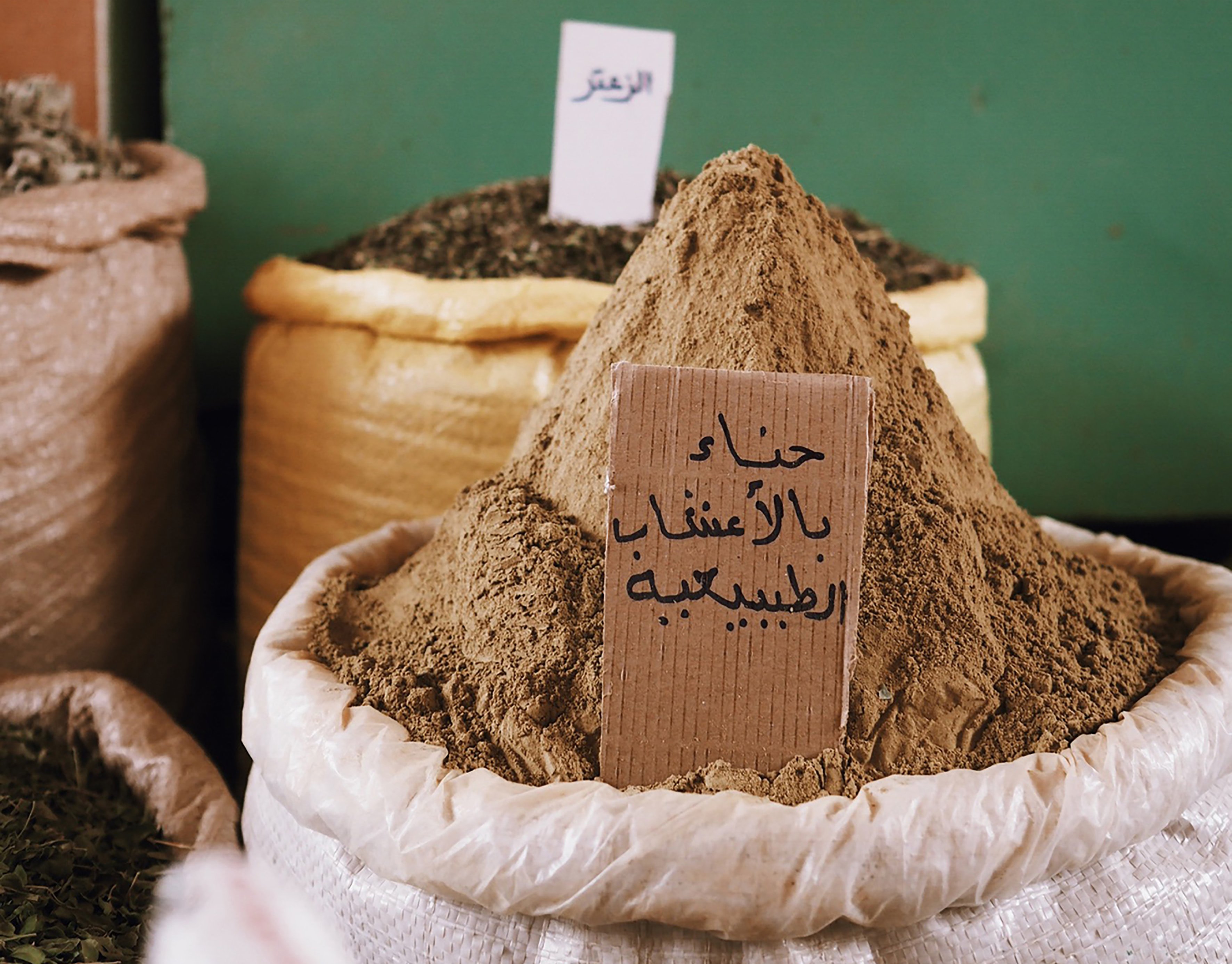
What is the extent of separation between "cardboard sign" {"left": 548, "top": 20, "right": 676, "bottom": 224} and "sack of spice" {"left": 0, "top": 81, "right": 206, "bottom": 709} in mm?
498

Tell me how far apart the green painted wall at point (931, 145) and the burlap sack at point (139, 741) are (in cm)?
87

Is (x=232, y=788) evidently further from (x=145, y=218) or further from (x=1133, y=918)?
(x=1133, y=918)

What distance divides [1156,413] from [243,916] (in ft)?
6.76

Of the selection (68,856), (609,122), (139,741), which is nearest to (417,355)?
(609,122)

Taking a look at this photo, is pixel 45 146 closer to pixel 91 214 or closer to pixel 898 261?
pixel 91 214

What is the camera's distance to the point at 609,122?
4.68ft

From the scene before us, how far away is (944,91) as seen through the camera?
1972 millimetres

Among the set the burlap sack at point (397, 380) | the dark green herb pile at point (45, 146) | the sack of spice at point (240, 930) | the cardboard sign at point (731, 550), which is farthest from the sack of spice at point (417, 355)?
the sack of spice at point (240, 930)

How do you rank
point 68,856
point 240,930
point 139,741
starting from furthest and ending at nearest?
1. point 139,741
2. point 68,856
3. point 240,930

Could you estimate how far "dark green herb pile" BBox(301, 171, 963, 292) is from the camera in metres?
1.38

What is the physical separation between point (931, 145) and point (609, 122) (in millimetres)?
809

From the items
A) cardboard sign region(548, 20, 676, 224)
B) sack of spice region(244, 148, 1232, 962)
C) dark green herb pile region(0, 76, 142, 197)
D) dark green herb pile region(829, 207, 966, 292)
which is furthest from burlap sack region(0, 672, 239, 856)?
dark green herb pile region(829, 207, 966, 292)

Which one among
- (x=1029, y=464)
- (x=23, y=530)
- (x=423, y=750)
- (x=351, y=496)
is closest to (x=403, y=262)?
(x=351, y=496)

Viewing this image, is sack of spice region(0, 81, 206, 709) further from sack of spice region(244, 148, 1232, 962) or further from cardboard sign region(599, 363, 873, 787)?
cardboard sign region(599, 363, 873, 787)
